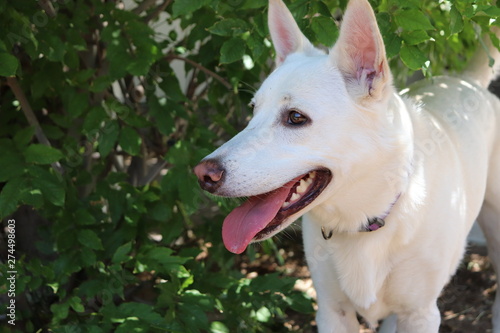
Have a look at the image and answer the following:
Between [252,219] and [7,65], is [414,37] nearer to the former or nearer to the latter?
[252,219]

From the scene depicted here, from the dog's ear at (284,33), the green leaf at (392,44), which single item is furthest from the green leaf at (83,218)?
the green leaf at (392,44)

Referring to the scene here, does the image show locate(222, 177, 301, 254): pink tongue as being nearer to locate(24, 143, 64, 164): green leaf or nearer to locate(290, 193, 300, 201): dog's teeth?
locate(290, 193, 300, 201): dog's teeth

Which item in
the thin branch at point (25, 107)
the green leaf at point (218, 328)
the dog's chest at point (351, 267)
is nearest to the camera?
the dog's chest at point (351, 267)

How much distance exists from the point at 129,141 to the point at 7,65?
699 mm

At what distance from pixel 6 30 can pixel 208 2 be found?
0.90 m

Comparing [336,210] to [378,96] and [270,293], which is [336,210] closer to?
[378,96]

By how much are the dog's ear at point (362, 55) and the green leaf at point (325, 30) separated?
0.31 metres

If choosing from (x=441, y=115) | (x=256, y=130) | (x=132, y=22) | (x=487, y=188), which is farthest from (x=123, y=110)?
(x=487, y=188)

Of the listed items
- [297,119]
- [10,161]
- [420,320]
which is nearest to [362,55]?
[297,119]

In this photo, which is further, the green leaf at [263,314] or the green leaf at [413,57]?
the green leaf at [263,314]

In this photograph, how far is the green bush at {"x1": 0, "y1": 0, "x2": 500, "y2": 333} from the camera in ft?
8.84

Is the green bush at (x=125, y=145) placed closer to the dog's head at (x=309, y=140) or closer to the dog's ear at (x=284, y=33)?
the dog's ear at (x=284, y=33)

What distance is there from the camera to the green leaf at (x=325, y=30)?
102 inches

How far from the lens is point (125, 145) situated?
3.03 metres
